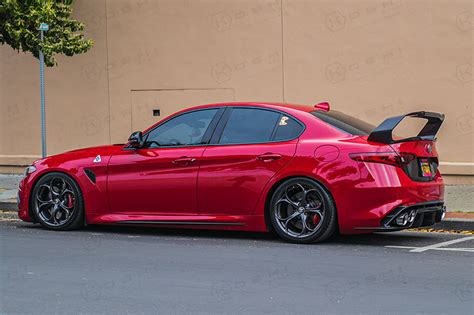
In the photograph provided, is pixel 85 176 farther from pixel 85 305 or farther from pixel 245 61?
pixel 245 61

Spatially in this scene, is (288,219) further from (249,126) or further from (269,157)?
(249,126)

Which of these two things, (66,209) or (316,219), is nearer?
(316,219)

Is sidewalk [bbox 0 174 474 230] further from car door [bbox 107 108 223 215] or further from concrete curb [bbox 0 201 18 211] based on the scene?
car door [bbox 107 108 223 215]

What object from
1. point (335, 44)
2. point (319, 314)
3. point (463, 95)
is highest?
point (335, 44)

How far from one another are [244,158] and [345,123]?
1100mm

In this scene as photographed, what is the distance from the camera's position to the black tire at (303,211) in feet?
27.3

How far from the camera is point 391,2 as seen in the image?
1385 cm

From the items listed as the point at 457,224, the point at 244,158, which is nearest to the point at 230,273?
the point at 244,158

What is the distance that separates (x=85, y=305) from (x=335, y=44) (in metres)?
9.14

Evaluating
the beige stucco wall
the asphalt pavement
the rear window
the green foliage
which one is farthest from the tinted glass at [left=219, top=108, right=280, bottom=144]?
the beige stucco wall

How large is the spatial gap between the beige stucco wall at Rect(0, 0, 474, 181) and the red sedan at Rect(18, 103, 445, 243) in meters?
4.81

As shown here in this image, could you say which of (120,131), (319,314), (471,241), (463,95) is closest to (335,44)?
(463,95)

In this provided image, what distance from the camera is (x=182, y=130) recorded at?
9.22 meters

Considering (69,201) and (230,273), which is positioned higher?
(69,201)
